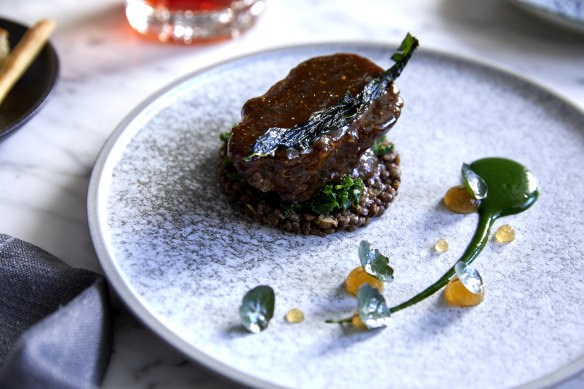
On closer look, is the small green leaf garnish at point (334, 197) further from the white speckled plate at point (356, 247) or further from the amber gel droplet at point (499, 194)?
the amber gel droplet at point (499, 194)

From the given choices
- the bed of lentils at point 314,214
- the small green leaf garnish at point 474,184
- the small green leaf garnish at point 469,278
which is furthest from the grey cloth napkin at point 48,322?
the small green leaf garnish at point 474,184

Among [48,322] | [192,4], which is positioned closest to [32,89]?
[192,4]

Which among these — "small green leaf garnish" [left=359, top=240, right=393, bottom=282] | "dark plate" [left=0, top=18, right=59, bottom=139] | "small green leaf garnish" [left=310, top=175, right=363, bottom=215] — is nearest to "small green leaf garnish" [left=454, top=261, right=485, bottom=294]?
"small green leaf garnish" [left=359, top=240, right=393, bottom=282]

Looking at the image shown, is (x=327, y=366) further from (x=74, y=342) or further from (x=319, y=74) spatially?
(x=319, y=74)

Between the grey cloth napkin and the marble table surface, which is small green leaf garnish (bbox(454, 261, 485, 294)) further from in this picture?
the grey cloth napkin

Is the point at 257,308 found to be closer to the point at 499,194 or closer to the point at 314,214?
the point at 314,214
